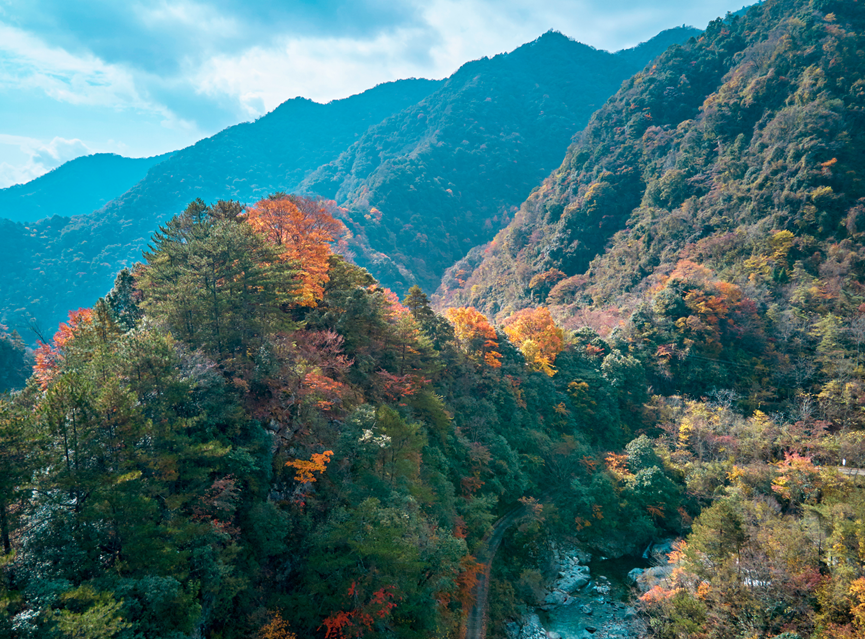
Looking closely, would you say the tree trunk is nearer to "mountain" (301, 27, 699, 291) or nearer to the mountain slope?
the mountain slope

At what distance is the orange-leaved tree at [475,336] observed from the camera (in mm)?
40250

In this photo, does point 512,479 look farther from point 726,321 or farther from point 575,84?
point 575,84

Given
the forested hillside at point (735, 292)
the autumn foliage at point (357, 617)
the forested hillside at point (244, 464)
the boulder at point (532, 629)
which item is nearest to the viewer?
the forested hillside at point (244, 464)

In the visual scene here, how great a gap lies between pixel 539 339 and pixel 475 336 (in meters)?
10.8

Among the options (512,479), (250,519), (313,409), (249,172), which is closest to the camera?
(250,519)

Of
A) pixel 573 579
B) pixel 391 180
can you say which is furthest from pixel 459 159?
pixel 573 579

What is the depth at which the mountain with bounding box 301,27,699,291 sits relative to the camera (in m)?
130

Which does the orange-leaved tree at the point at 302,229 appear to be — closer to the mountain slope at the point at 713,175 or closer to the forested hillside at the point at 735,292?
the forested hillside at the point at 735,292

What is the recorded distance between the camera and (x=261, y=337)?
2061 centimetres

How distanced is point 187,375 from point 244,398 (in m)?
2.86

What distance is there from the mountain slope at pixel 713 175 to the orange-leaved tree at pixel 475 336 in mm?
31675

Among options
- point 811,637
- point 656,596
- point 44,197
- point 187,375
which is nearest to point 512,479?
point 656,596

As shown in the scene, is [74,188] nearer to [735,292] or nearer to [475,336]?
[475,336]

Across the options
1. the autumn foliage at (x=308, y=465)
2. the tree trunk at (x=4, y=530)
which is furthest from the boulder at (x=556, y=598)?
the tree trunk at (x=4, y=530)
